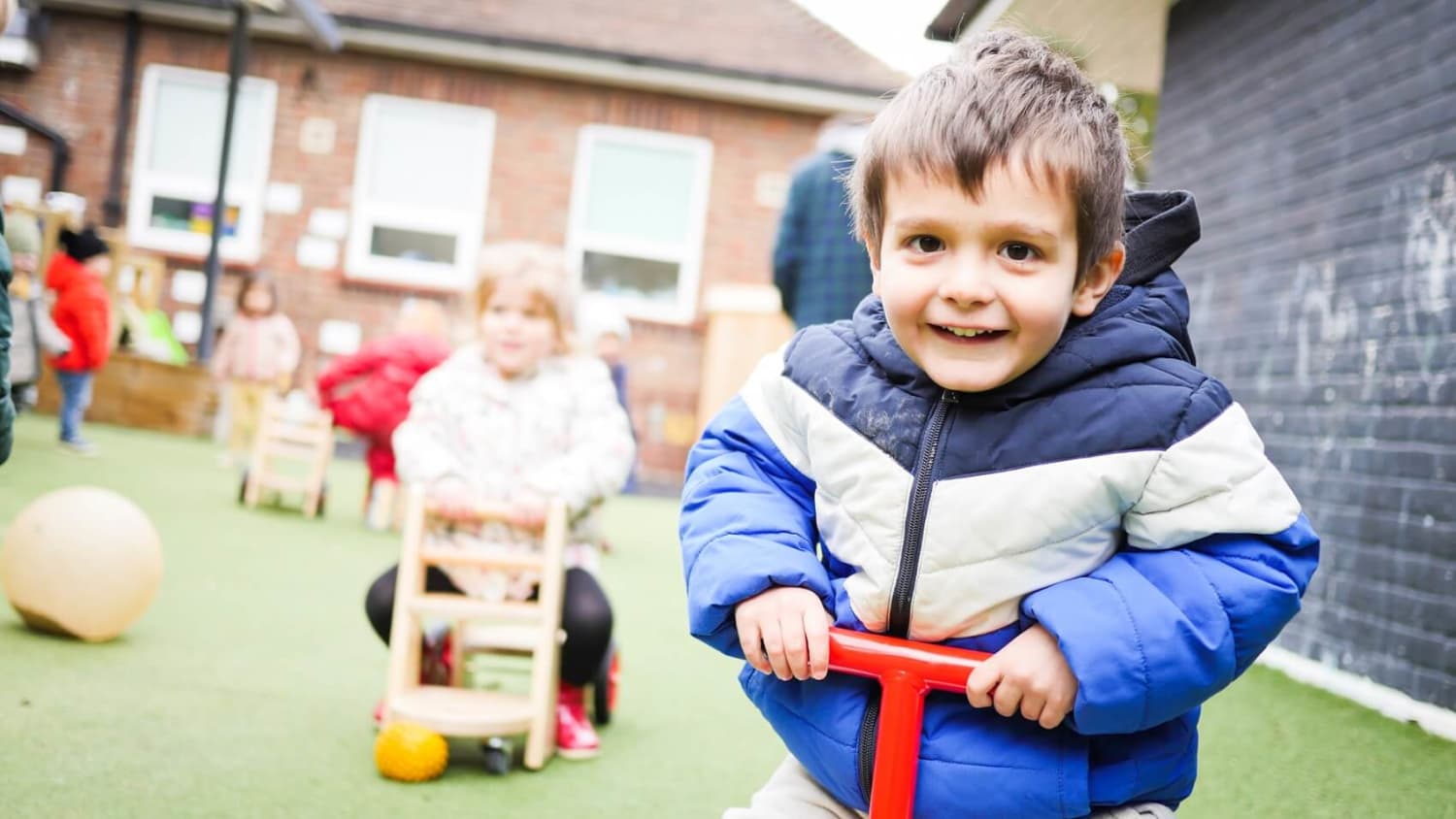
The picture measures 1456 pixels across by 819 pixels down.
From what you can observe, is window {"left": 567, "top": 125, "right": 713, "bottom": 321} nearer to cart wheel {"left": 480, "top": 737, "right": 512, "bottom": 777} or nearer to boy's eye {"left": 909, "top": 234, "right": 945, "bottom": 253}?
cart wheel {"left": 480, "top": 737, "right": 512, "bottom": 777}

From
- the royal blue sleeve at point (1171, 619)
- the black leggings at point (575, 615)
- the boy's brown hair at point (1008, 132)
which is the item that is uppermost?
the boy's brown hair at point (1008, 132)

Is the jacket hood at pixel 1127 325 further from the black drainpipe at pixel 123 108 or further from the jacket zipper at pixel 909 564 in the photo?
the black drainpipe at pixel 123 108

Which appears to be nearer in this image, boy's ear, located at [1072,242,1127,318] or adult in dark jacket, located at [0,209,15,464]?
boy's ear, located at [1072,242,1127,318]

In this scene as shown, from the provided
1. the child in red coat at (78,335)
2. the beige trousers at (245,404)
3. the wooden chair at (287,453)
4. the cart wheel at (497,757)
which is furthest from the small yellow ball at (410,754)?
the beige trousers at (245,404)

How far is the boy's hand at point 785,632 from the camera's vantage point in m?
1.66

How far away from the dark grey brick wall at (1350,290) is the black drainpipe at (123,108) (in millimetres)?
12686

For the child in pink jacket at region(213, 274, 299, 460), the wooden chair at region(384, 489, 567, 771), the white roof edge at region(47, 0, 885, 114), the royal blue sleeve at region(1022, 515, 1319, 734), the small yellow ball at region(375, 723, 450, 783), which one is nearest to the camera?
the royal blue sleeve at region(1022, 515, 1319, 734)

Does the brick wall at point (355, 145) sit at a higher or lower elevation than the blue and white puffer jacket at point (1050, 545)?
higher

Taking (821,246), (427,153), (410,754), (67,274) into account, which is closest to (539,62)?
(427,153)

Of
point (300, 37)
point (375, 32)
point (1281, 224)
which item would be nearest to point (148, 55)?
point (300, 37)

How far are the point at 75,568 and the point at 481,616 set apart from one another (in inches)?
72.4

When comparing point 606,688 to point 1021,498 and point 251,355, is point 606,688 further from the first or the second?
point 251,355

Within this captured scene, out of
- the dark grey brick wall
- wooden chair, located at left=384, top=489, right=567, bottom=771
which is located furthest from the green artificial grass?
the dark grey brick wall

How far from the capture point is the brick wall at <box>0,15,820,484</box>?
14898 mm
